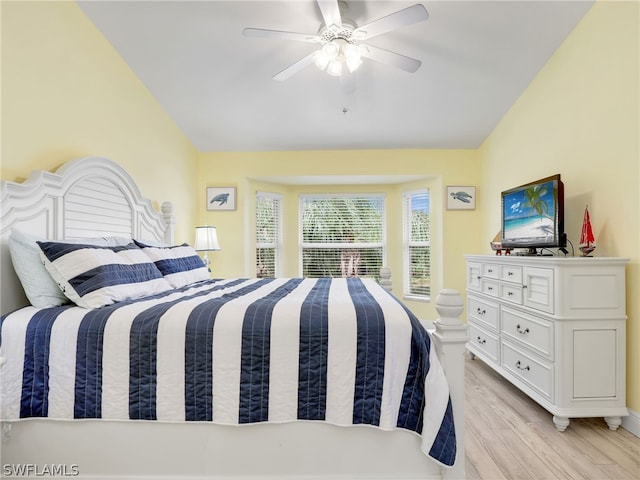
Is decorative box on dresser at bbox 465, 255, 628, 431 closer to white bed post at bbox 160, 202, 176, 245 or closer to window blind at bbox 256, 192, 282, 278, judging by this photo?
white bed post at bbox 160, 202, 176, 245

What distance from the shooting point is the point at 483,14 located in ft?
7.95

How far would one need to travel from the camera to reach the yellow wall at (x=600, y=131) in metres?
2.07

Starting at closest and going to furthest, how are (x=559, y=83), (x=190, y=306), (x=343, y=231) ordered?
(x=190, y=306)
(x=559, y=83)
(x=343, y=231)

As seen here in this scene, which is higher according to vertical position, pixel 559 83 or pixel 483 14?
pixel 483 14

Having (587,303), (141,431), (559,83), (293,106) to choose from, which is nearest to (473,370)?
(587,303)

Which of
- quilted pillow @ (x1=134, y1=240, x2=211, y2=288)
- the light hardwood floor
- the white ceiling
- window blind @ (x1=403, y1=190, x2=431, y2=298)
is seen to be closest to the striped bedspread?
the light hardwood floor

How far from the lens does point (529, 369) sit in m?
2.36

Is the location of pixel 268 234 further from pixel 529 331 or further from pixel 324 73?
pixel 529 331

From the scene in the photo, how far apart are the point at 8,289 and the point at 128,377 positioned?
87 centimetres

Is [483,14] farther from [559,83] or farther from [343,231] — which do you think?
[343,231]

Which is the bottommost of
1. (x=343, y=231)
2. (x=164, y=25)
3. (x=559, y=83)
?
(x=343, y=231)

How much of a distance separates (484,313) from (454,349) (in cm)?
186

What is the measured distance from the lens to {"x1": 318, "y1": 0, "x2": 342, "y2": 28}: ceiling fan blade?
1879 millimetres

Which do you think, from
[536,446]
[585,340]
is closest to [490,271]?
[585,340]
